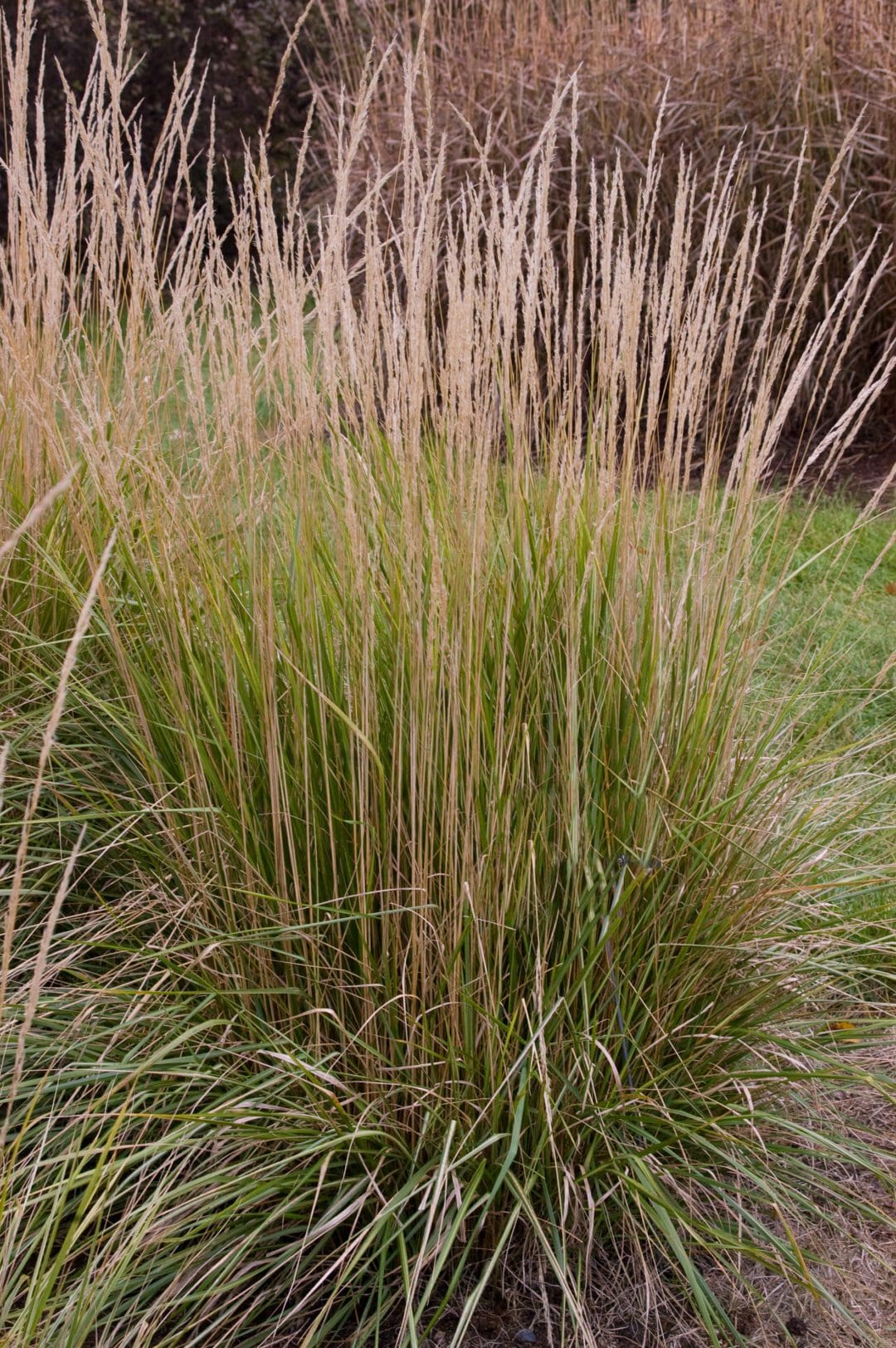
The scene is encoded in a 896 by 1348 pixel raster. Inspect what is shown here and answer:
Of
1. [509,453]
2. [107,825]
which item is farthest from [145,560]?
[509,453]

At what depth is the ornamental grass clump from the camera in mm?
1818

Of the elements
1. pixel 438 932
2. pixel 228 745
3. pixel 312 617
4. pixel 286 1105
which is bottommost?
pixel 286 1105

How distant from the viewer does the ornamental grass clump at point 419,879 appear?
5.97ft

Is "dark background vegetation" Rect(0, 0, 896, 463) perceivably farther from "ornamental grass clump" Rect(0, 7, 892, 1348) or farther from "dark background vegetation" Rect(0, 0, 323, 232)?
"ornamental grass clump" Rect(0, 7, 892, 1348)

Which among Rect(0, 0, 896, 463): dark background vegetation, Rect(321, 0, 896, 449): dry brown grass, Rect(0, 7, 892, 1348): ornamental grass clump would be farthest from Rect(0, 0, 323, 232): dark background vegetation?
Rect(0, 7, 892, 1348): ornamental grass clump

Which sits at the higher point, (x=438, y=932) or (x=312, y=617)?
(x=312, y=617)

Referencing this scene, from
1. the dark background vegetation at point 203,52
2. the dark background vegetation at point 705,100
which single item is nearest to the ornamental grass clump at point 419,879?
the dark background vegetation at point 705,100

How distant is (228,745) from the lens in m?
2.01

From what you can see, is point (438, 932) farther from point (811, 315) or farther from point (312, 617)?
point (811, 315)

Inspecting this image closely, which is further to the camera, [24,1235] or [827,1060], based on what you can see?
[827,1060]

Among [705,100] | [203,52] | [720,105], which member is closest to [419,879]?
[720,105]

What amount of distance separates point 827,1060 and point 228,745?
117 cm

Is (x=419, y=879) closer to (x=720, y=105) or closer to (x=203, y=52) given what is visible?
(x=720, y=105)

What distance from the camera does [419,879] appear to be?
1.87 metres
